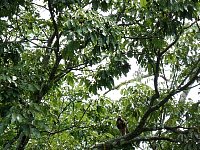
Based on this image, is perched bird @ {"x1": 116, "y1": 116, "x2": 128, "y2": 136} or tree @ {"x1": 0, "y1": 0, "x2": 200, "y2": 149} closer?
tree @ {"x1": 0, "y1": 0, "x2": 200, "y2": 149}

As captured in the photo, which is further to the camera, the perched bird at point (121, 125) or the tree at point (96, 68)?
the perched bird at point (121, 125)

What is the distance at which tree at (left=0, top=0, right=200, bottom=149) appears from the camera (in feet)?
8.59

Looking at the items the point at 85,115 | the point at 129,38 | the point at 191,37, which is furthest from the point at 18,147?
the point at 191,37

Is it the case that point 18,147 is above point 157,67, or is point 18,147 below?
below

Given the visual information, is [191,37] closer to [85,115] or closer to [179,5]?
[179,5]

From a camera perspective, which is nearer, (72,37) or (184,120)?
(72,37)

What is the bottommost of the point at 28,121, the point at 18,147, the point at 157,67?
the point at 28,121

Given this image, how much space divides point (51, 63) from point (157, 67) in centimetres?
128

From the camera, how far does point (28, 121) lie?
7.78ft

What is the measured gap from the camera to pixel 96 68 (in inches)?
148

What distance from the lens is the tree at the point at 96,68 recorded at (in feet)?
8.59

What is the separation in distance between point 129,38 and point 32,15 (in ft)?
3.22

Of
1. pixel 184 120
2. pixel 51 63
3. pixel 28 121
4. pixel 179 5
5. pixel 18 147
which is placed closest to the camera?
pixel 28 121

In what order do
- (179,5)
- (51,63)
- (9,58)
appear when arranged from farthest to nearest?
(51,63) < (9,58) < (179,5)
